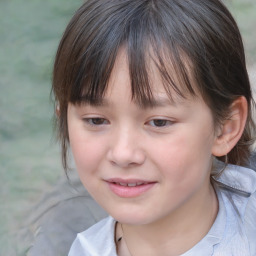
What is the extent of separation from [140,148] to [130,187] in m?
0.12

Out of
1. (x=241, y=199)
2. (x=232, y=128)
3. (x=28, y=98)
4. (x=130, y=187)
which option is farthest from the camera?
(x=28, y=98)

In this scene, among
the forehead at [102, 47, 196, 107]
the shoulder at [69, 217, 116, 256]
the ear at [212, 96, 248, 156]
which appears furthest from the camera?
the shoulder at [69, 217, 116, 256]

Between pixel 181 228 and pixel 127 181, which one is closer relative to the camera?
pixel 127 181

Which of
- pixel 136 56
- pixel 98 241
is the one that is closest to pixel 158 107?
pixel 136 56

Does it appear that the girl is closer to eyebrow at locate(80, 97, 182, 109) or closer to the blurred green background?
eyebrow at locate(80, 97, 182, 109)

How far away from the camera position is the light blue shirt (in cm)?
170

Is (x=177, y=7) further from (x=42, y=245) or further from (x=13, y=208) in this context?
(x=13, y=208)

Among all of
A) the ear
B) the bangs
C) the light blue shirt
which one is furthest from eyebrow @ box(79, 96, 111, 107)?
the light blue shirt

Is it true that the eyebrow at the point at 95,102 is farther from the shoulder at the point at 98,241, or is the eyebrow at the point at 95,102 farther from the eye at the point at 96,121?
the shoulder at the point at 98,241

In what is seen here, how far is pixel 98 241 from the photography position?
1.89 metres

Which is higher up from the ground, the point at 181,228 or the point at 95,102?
the point at 95,102

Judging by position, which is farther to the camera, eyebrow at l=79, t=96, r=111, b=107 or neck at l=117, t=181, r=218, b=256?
neck at l=117, t=181, r=218, b=256

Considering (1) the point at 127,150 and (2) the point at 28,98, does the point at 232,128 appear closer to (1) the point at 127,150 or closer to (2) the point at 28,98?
(1) the point at 127,150

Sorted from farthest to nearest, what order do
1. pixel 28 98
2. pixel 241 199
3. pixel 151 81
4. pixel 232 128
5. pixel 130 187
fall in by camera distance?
pixel 28 98 → pixel 241 199 → pixel 232 128 → pixel 130 187 → pixel 151 81
